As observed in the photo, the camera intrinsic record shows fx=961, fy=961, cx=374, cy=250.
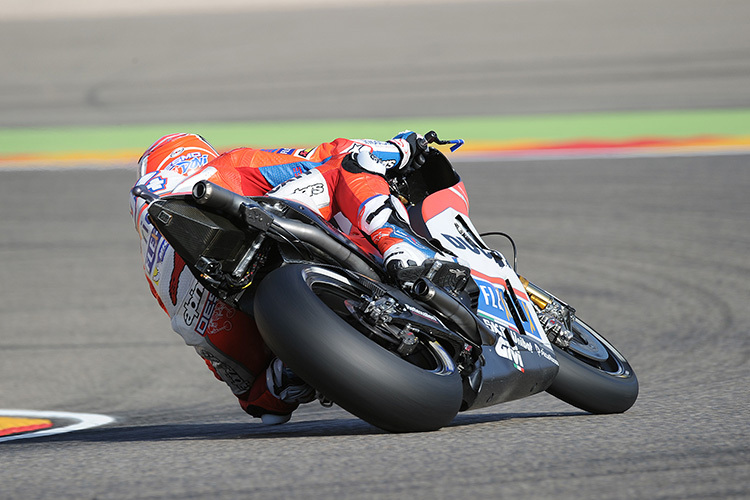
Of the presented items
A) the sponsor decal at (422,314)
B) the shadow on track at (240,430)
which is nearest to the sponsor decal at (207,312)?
the shadow on track at (240,430)

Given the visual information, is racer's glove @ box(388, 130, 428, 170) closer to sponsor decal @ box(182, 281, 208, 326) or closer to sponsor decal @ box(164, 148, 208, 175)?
sponsor decal @ box(164, 148, 208, 175)

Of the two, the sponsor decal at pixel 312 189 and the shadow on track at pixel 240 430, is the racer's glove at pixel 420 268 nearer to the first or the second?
the sponsor decal at pixel 312 189

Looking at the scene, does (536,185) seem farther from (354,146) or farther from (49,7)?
(49,7)

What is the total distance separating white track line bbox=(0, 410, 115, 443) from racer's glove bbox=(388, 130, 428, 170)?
1785 millimetres

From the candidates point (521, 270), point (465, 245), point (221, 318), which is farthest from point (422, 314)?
point (521, 270)

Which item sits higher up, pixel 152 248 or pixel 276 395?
pixel 152 248

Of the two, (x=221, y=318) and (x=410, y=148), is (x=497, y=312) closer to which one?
(x=410, y=148)

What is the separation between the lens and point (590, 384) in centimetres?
363

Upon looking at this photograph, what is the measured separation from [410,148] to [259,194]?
60 centimetres

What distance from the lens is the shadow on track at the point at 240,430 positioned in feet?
10.6

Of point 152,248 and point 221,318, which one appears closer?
point 221,318

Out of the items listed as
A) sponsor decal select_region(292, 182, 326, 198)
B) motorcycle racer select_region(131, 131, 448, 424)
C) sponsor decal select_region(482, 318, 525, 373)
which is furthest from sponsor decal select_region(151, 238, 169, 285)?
sponsor decal select_region(482, 318, 525, 373)

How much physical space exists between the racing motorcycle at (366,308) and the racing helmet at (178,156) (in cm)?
37

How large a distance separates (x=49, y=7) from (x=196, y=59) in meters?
16.6
